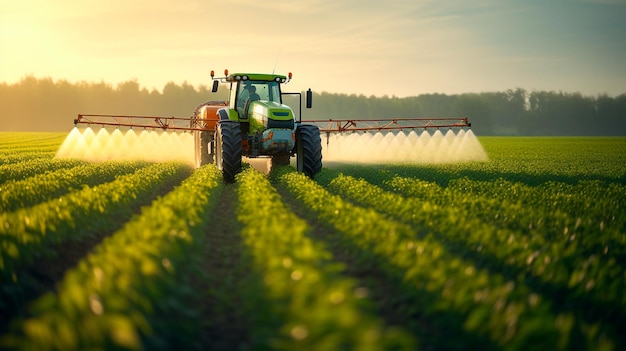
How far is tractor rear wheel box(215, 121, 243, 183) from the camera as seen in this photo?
1775 cm

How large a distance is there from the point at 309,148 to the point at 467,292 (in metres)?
12.8

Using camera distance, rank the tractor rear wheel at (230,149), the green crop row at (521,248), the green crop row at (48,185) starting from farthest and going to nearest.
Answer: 1. the tractor rear wheel at (230,149)
2. the green crop row at (48,185)
3. the green crop row at (521,248)

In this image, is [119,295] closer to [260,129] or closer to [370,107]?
[260,129]

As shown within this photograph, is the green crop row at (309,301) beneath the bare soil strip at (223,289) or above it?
above

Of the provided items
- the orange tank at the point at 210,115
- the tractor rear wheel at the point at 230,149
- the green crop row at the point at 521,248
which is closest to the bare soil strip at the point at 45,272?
the green crop row at the point at 521,248

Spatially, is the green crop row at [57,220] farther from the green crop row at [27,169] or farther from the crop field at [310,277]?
the green crop row at [27,169]

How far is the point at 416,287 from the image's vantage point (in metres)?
6.84

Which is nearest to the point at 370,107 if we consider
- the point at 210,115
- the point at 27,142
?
the point at 27,142

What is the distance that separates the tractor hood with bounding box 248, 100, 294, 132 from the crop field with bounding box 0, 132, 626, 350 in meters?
4.97

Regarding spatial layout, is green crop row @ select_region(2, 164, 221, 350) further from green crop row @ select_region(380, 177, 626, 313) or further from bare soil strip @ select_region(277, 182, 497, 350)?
green crop row @ select_region(380, 177, 626, 313)

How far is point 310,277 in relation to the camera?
5.51 metres

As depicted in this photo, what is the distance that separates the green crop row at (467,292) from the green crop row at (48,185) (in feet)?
28.3

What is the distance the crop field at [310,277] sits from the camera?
16.3ft

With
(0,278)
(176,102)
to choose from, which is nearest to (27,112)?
(176,102)
